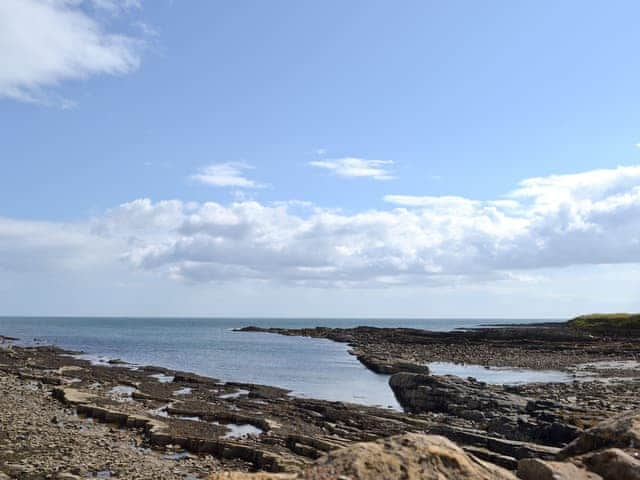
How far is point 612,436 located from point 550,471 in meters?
2.66

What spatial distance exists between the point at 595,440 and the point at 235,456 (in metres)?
15.7

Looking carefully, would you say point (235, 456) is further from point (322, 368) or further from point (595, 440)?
point (322, 368)

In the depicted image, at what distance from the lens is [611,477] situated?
917 centimetres

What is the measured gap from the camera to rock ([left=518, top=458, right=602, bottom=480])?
28.9 ft

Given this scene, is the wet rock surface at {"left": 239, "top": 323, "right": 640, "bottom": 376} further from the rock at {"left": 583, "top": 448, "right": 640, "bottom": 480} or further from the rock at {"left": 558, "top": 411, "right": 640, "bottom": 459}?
the rock at {"left": 583, "top": 448, "right": 640, "bottom": 480}

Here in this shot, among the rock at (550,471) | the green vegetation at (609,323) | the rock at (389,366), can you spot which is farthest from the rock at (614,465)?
the green vegetation at (609,323)

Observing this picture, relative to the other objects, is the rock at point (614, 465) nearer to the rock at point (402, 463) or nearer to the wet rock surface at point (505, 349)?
the rock at point (402, 463)

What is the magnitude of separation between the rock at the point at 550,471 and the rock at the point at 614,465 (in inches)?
8.2

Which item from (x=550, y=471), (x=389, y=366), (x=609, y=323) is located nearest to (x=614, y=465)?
(x=550, y=471)

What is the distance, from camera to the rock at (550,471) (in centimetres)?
882

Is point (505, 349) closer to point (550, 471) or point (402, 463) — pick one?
point (550, 471)

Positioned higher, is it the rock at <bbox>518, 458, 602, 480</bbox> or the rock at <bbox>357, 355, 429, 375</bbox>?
the rock at <bbox>518, 458, 602, 480</bbox>

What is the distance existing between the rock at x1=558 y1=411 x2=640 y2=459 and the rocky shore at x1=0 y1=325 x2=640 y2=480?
0.02 metres

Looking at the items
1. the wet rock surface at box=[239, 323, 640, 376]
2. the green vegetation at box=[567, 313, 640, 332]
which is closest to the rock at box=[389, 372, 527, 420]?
the wet rock surface at box=[239, 323, 640, 376]
